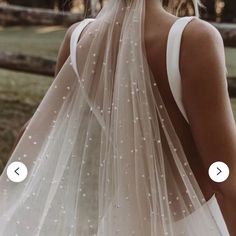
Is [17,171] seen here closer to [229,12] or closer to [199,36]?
[199,36]

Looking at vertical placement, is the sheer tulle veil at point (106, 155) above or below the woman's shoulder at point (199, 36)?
below

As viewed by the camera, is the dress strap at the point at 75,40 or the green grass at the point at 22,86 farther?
the green grass at the point at 22,86

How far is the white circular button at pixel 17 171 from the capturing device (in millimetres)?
522

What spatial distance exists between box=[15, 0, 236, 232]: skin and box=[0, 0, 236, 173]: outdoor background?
1213mm

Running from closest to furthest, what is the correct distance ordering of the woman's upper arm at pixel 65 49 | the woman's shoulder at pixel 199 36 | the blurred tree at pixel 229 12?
the woman's shoulder at pixel 199 36, the woman's upper arm at pixel 65 49, the blurred tree at pixel 229 12

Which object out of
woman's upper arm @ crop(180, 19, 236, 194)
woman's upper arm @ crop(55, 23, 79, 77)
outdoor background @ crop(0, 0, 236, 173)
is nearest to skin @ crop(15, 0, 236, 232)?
woman's upper arm @ crop(180, 19, 236, 194)

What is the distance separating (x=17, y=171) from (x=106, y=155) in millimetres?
82

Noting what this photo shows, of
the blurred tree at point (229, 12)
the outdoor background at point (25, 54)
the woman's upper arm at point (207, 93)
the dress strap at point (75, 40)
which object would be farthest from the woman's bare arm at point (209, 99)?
the outdoor background at point (25, 54)

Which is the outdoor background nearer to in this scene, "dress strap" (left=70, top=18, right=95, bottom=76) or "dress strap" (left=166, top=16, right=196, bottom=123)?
"dress strap" (left=70, top=18, right=95, bottom=76)

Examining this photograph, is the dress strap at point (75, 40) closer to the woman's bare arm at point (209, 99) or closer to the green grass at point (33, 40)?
the woman's bare arm at point (209, 99)

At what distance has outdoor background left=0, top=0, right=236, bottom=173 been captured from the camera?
1.73m

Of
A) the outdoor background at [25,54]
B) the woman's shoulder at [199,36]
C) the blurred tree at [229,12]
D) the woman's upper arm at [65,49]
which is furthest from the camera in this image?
the outdoor background at [25,54]

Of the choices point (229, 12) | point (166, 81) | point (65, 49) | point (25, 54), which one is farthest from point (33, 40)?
point (166, 81)

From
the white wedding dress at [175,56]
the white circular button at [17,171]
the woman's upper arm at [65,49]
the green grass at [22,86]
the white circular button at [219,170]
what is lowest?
the green grass at [22,86]
